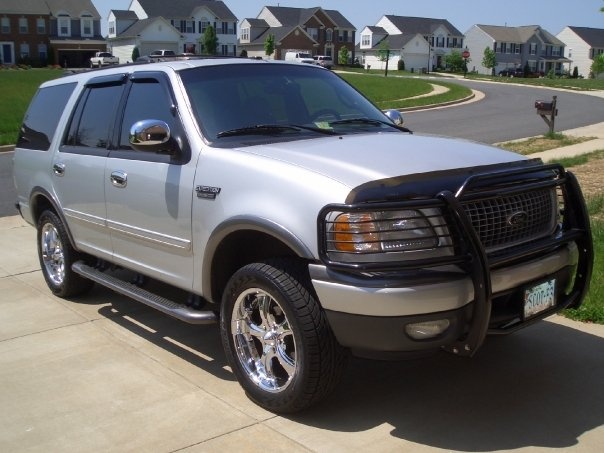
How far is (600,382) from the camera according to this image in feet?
15.1

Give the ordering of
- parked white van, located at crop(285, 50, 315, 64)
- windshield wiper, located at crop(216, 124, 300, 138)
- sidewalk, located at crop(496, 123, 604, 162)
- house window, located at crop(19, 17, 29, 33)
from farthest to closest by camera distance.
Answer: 1. parked white van, located at crop(285, 50, 315, 64)
2. house window, located at crop(19, 17, 29, 33)
3. sidewalk, located at crop(496, 123, 604, 162)
4. windshield wiper, located at crop(216, 124, 300, 138)

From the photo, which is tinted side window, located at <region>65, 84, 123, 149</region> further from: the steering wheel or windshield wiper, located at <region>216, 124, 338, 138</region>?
the steering wheel

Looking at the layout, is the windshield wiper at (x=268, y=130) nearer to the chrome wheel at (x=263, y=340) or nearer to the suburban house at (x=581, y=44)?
the chrome wheel at (x=263, y=340)

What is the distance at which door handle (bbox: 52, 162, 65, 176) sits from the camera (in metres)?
6.09

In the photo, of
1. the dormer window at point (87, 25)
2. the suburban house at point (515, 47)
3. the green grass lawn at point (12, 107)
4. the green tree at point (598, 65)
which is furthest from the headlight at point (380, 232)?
the suburban house at point (515, 47)

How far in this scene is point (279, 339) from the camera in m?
4.23

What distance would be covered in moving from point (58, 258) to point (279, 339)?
124 inches

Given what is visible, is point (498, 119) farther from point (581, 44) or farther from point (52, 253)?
point (581, 44)

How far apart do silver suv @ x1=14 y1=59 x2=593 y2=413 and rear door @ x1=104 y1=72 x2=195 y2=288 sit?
0.01 m

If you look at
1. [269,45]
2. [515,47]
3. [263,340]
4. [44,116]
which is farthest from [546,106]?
[515,47]

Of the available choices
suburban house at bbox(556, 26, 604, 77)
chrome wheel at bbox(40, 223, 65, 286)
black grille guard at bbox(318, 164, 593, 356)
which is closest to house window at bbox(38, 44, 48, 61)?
suburban house at bbox(556, 26, 604, 77)

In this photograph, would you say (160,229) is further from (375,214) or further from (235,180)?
(375,214)

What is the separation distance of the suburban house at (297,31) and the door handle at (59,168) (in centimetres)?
9398

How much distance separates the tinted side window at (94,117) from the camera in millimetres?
5688
